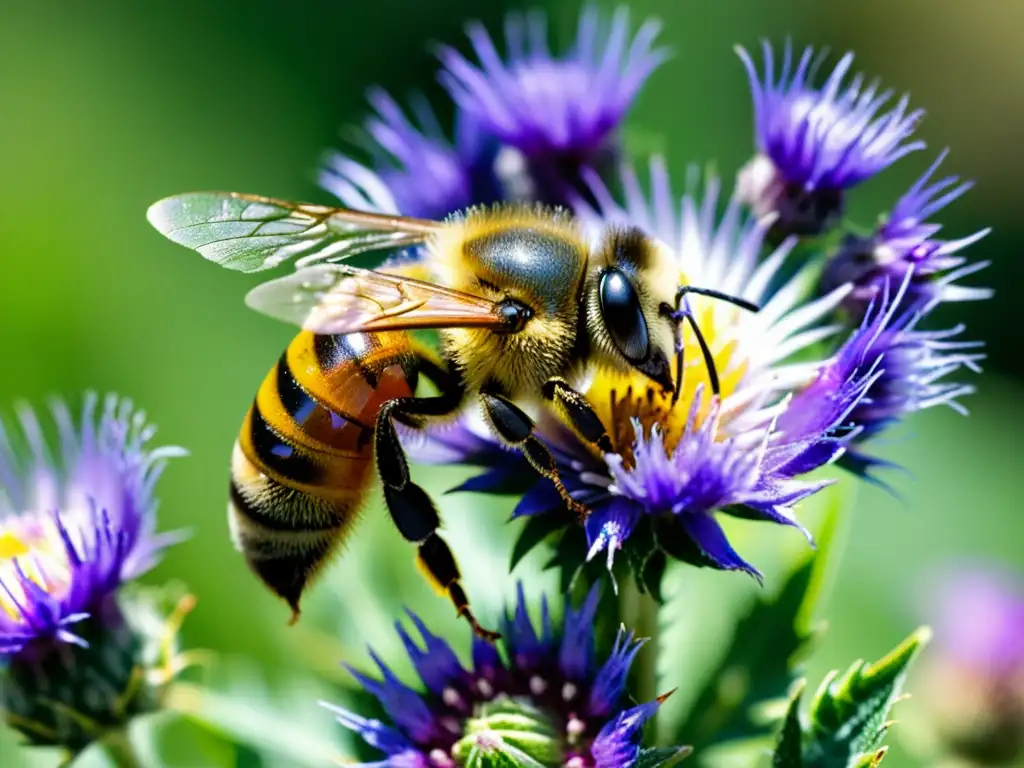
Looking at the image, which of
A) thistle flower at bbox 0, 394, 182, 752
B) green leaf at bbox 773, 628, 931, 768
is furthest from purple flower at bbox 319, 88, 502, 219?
green leaf at bbox 773, 628, 931, 768

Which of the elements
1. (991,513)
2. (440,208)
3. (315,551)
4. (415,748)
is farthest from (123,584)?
(991,513)

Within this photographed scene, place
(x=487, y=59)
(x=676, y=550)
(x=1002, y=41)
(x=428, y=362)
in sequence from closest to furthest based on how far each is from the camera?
(x=676, y=550), (x=428, y=362), (x=487, y=59), (x=1002, y=41)

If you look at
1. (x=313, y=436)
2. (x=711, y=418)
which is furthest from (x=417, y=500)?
(x=711, y=418)

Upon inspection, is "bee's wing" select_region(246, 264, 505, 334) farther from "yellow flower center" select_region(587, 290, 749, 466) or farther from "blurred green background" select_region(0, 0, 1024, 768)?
"blurred green background" select_region(0, 0, 1024, 768)

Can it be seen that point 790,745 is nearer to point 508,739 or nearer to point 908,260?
point 508,739

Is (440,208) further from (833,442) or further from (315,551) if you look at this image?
(833,442)

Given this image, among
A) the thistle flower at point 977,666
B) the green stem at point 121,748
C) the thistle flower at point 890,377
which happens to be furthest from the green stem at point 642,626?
the thistle flower at point 977,666
